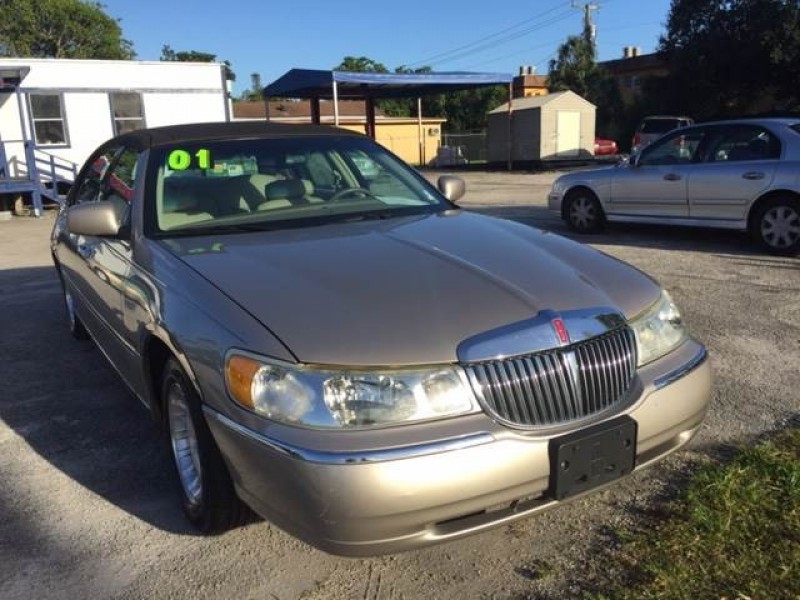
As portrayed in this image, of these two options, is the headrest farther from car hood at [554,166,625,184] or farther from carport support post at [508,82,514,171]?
carport support post at [508,82,514,171]

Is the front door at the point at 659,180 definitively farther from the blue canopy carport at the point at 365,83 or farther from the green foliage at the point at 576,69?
the green foliage at the point at 576,69

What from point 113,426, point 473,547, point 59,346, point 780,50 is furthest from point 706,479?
point 780,50

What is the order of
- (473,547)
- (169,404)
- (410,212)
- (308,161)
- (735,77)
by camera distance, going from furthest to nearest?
(735,77) → (308,161) → (410,212) → (169,404) → (473,547)

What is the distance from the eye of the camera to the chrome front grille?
7.50 feet

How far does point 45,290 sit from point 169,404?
566 cm

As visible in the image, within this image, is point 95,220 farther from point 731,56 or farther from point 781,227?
point 731,56

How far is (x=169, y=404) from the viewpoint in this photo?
3.02 m

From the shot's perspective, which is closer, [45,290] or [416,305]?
[416,305]

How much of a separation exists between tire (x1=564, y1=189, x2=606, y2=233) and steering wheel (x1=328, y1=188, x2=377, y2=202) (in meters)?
6.68

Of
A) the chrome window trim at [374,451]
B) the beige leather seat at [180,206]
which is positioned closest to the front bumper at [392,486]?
the chrome window trim at [374,451]

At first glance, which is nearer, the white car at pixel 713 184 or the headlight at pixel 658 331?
the headlight at pixel 658 331

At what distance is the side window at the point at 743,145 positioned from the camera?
8.16 meters

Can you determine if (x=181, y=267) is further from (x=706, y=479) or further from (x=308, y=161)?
(x=706, y=479)

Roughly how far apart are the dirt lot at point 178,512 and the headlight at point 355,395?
75 centimetres
